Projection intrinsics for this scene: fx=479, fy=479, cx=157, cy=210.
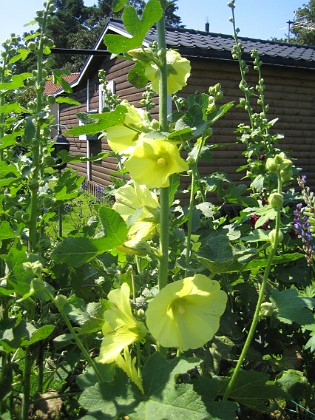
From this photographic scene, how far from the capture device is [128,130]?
107 cm

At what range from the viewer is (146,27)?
2.98 feet

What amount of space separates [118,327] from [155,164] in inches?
13.2

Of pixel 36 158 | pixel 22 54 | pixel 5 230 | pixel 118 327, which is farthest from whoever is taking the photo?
pixel 22 54

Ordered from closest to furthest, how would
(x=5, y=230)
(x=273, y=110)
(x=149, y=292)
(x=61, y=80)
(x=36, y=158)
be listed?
(x=149, y=292)
(x=5, y=230)
(x=36, y=158)
(x=61, y=80)
(x=273, y=110)

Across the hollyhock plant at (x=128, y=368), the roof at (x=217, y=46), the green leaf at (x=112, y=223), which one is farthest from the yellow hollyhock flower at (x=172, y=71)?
the roof at (x=217, y=46)

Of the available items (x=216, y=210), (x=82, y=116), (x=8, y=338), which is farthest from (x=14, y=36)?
(x=8, y=338)


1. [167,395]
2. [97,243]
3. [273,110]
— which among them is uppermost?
[273,110]

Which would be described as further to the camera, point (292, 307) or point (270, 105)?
point (270, 105)

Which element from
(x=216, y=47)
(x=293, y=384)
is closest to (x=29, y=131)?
(x=293, y=384)

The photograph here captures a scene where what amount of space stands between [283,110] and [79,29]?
43.3 meters

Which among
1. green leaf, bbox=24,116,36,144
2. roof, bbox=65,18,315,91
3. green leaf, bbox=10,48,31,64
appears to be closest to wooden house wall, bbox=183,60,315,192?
roof, bbox=65,18,315,91

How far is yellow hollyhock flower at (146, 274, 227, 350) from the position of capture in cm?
92

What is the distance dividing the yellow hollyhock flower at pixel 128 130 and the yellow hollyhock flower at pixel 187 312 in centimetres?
34

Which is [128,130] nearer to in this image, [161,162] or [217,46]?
[161,162]
